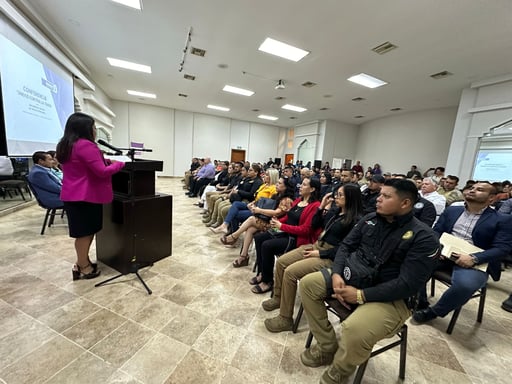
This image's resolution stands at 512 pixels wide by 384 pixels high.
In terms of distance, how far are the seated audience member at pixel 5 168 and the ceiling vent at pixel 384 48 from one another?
7.54 metres

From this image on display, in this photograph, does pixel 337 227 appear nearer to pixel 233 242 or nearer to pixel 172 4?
pixel 233 242

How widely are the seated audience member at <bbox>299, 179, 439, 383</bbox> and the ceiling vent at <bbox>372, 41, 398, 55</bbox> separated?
12.9 feet

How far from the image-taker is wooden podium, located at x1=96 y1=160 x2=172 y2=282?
206 centimetres

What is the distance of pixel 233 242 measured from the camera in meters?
3.03

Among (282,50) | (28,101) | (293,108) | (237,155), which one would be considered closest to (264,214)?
(282,50)

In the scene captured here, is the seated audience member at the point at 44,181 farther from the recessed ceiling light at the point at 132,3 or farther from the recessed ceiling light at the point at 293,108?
the recessed ceiling light at the point at 293,108

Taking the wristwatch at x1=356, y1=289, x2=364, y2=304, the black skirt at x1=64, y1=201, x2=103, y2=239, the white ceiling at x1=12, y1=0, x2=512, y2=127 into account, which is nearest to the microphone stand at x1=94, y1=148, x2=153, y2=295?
the black skirt at x1=64, y1=201, x2=103, y2=239

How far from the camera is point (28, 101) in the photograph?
334 cm

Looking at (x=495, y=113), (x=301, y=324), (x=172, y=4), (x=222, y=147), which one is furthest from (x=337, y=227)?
(x=222, y=147)

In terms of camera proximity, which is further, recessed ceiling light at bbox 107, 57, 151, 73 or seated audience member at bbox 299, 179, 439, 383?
recessed ceiling light at bbox 107, 57, 151, 73

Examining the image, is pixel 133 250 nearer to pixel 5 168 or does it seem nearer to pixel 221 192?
pixel 221 192

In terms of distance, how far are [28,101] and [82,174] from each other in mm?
2983

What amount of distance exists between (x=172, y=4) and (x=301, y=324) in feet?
15.2

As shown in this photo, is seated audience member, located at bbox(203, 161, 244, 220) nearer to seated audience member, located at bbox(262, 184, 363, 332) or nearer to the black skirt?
the black skirt
